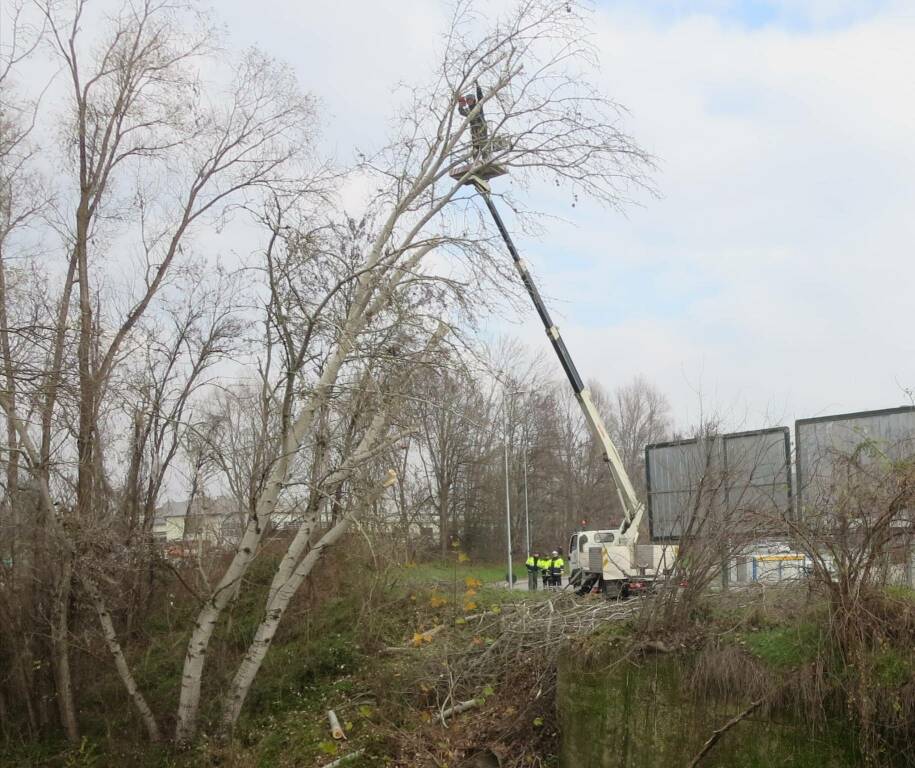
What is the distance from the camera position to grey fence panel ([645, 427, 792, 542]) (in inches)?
372

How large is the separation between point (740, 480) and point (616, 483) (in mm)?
10008

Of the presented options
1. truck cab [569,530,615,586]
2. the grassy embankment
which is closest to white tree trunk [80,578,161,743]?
the grassy embankment

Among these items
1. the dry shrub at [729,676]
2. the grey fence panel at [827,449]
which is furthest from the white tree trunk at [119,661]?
the grey fence panel at [827,449]

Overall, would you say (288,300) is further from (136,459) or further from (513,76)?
(136,459)

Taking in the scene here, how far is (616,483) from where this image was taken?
19.5 meters

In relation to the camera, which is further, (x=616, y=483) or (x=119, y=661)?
(x=616, y=483)

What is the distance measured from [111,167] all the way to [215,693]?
9.53m

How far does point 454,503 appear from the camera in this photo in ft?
146

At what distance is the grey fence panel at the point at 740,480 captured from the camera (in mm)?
9445

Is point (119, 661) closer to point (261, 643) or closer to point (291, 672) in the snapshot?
point (261, 643)

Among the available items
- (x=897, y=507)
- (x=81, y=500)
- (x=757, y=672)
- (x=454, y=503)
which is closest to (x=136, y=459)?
(x=81, y=500)

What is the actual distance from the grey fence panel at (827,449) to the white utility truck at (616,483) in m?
1.71

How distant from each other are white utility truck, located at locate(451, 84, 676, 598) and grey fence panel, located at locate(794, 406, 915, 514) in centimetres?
171

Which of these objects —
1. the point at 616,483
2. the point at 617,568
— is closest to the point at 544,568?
the point at 616,483
